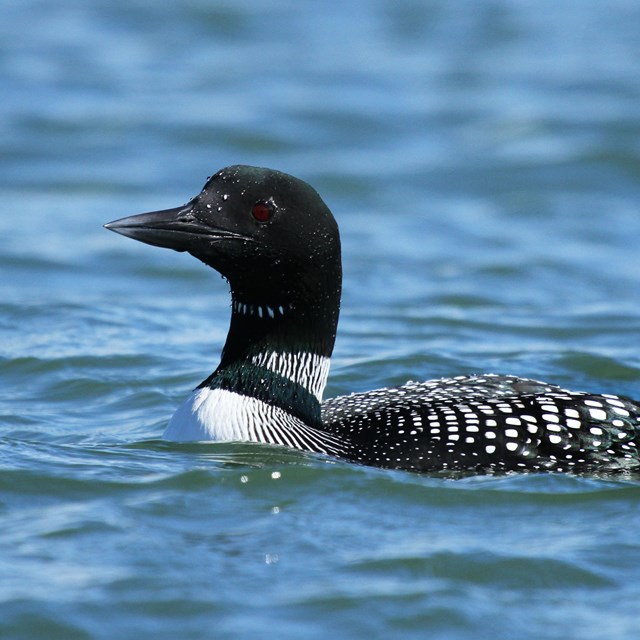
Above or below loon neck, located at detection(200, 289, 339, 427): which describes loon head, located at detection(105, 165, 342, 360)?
above

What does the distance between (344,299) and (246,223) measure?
3.93 meters

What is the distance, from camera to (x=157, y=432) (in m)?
6.93

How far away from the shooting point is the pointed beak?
589 centimetres

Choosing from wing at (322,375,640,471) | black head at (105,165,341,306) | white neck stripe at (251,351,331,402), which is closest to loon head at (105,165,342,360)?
black head at (105,165,341,306)

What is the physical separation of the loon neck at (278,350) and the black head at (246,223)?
0.23 m

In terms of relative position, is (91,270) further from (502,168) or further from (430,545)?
(430,545)

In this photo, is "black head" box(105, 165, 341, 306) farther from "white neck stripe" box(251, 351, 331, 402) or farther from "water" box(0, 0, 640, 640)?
"water" box(0, 0, 640, 640)

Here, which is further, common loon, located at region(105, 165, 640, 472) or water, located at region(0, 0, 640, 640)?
common loon, located at region(105, 165, 640, 472)

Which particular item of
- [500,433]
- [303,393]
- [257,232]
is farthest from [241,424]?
[500,433]

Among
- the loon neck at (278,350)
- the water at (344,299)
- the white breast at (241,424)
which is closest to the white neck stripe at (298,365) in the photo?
the loon neck at (278,350)

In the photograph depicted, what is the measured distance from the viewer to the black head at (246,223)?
19.4 ft

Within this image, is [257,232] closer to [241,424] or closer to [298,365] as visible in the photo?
[298,365]

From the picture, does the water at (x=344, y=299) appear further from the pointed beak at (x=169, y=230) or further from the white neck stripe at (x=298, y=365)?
the pointed beak at (x=169, y=230)

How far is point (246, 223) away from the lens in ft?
19.5
